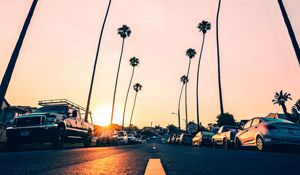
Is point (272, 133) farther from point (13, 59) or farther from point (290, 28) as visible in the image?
point (13, 59)

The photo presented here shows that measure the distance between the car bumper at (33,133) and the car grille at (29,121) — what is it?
1.02ft

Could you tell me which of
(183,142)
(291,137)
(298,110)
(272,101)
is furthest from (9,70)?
(272,101)

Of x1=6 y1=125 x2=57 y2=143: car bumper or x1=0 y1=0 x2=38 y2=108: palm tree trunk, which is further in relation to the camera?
x1=0 y1=0 x2=38 y2=108: palm tree trunk

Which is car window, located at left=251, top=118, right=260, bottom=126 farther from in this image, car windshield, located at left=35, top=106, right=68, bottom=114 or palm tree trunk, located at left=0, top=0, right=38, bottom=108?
palm tree trunk, located at left=0, top=0, right=38, bottom=108

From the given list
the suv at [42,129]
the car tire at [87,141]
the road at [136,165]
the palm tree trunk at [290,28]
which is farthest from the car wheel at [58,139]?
the palm tree trunk at [290,28]

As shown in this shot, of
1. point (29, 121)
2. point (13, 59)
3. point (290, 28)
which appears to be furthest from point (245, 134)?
point (13, 59)

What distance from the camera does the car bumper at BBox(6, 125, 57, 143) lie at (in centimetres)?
1207

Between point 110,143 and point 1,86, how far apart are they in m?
13.9

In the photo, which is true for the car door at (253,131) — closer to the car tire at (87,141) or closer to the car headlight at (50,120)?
the car headlight at (50,120)

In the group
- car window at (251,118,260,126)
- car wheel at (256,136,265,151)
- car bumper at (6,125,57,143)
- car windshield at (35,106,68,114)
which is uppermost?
car windshield at (35,106,68,114)

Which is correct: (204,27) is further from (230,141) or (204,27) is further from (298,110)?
(230,141)

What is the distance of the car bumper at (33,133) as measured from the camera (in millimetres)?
12070

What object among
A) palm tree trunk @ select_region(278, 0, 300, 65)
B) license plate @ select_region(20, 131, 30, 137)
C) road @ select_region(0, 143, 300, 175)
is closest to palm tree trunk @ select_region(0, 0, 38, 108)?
license plate @ select_region(20, 131, 30, 137)

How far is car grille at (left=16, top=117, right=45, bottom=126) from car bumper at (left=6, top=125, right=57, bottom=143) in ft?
1.02
